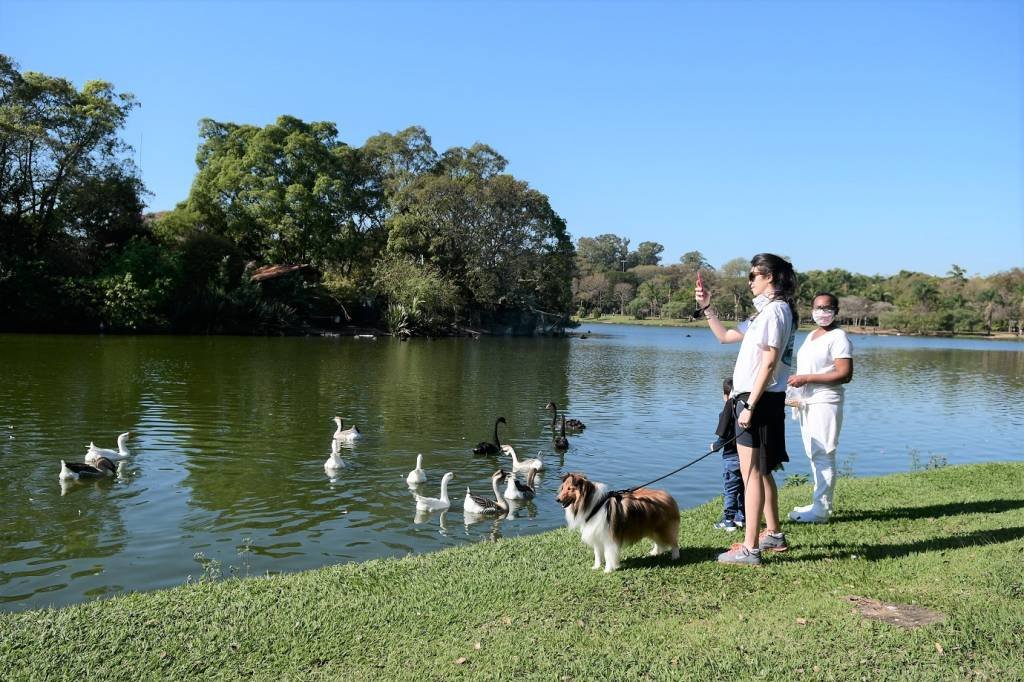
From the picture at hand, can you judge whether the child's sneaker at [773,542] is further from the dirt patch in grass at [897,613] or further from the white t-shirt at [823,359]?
the white t-shirt at [823,359]

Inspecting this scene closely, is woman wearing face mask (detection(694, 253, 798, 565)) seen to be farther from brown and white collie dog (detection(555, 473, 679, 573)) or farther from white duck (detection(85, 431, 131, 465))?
white duck (detection(85, 431, 131, 465))

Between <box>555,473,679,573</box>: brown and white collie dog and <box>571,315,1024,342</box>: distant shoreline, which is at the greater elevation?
<box>571,315,1024,342</box>: distant shoreline

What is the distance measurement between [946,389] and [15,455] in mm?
33106

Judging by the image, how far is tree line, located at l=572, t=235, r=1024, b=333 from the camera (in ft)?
341

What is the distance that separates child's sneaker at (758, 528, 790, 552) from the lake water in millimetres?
4138

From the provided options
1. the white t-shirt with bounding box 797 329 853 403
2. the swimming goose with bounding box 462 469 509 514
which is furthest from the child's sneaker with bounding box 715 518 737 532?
the swimming goose with bounding box 462 469 509 514

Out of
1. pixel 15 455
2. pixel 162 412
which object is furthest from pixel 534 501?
pixel 162 412

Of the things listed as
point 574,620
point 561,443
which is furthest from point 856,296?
point 574,620

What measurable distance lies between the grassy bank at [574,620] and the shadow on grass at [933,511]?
0.74 metres

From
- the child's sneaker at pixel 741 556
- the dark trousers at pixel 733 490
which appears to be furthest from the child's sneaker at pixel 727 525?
the child's sneaker at pixel 741 556

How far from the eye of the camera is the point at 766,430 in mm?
5820

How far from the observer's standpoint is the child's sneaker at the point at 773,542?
6.33m

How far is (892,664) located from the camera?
4.27 m

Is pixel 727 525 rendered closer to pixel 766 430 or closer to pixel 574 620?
pixel 766 430
